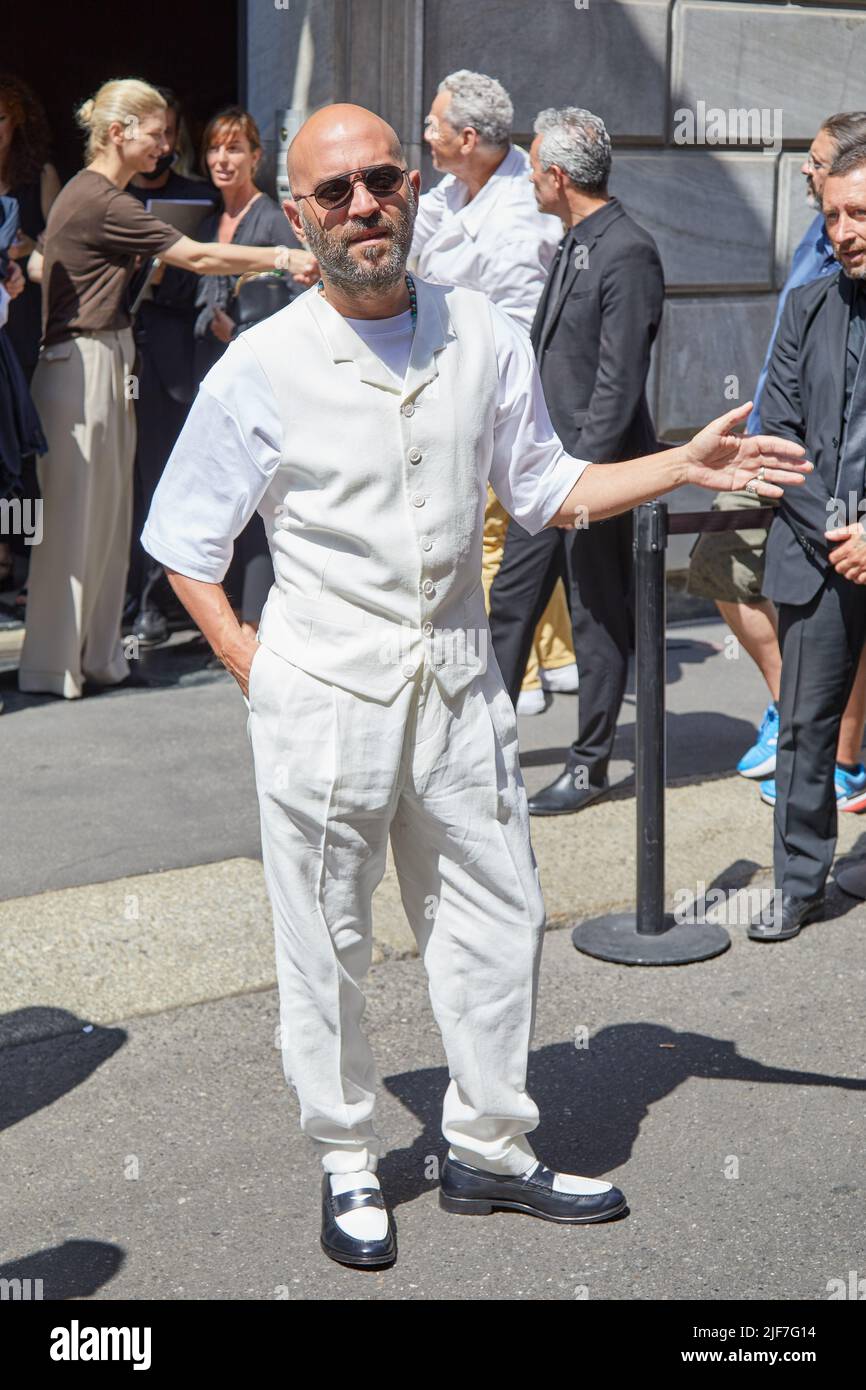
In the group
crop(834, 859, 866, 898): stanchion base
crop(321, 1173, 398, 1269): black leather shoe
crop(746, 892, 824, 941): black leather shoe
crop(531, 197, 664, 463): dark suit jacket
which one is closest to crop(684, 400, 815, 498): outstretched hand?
crop(321, 1173, 398, 1269): black leather shoe

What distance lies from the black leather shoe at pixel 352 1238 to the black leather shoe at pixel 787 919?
1792 millimetres

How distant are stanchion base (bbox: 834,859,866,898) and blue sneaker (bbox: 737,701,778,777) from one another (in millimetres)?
874

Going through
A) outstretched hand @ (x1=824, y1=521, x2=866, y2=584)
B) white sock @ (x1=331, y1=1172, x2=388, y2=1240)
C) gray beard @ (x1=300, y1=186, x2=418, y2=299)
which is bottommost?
white sock @ (x1=331, y1=1172, x2=388, y2=1240)

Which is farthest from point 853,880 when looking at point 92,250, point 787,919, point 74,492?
point 92,250

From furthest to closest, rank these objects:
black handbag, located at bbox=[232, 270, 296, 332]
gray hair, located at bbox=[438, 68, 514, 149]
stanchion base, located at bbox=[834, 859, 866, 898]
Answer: black handbag, located at bbox=[232, 270, 296, 332] < gray hair, located at bbox=[438, 68, 514, 149] < stanchion base, located at bbox=[834, 859, 866, 898]

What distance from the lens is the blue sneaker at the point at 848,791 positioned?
5816 mm

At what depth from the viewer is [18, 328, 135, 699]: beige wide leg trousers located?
691 centimetres

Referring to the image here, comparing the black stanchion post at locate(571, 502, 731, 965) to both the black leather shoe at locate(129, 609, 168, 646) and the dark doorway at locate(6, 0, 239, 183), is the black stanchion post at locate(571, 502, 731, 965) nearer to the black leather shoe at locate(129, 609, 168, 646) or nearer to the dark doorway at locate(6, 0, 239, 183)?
the black leather shoe at locate(129, 609, 168, 646)

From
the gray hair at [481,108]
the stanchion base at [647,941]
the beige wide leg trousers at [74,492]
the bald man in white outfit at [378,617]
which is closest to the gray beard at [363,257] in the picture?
the bald man in white outfit at [378,617]

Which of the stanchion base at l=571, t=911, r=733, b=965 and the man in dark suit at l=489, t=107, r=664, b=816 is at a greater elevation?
the man in dark suit at l=489, t=107, r=664, b=816

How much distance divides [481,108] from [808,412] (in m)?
2.32
